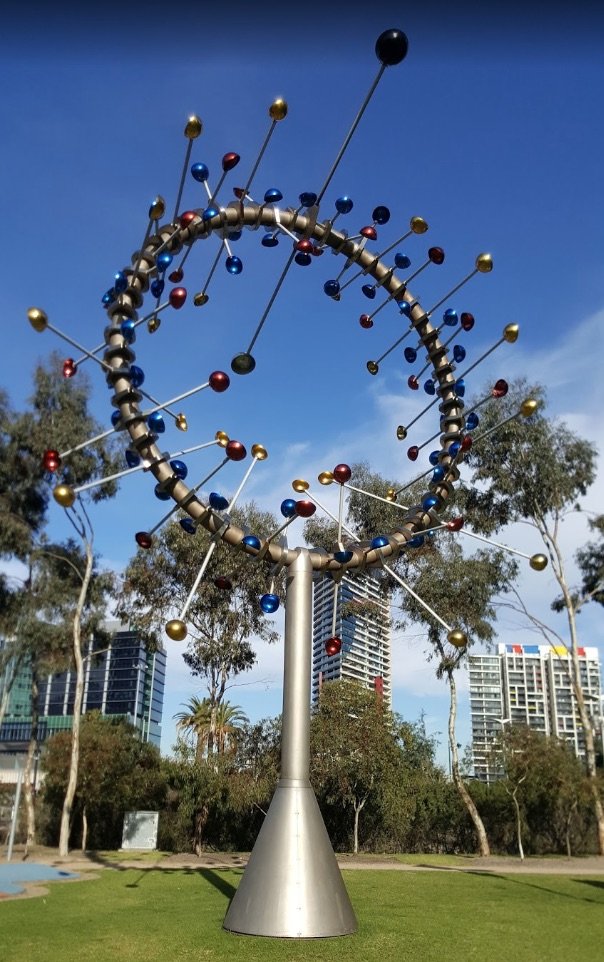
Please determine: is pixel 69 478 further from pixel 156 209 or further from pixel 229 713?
pixel 156 209

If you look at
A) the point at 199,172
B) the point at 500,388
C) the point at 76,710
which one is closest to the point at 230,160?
the point at 199,172

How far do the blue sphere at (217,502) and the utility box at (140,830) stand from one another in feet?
58.3

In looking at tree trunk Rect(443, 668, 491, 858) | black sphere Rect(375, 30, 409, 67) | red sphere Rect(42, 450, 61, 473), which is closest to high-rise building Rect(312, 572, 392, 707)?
tree trunk Rect(443, 668, 491, 858)

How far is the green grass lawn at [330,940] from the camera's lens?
6391 millimetres

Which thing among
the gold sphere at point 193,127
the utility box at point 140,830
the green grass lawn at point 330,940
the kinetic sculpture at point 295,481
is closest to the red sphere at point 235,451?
the kinetic sculpture at point 295,481

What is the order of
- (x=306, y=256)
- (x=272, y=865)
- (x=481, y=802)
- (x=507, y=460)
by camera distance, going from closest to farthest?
(x=272, y=865) < (x=306, y=256) < (x=507, y=460) < (x=481, y=802)

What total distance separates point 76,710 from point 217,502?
16.6 metres

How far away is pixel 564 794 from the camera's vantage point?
22656 mm

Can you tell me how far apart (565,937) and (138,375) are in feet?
23.3

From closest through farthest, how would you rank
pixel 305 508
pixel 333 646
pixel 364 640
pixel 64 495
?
pixel 64 495, pixel 305 508, pixel 333 646, pixel 364 640

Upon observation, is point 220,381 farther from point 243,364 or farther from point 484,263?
point 484,263

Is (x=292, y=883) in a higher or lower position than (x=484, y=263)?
lower

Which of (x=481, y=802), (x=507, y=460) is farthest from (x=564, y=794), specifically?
(x=507, y=460)

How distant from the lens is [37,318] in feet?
18.4
